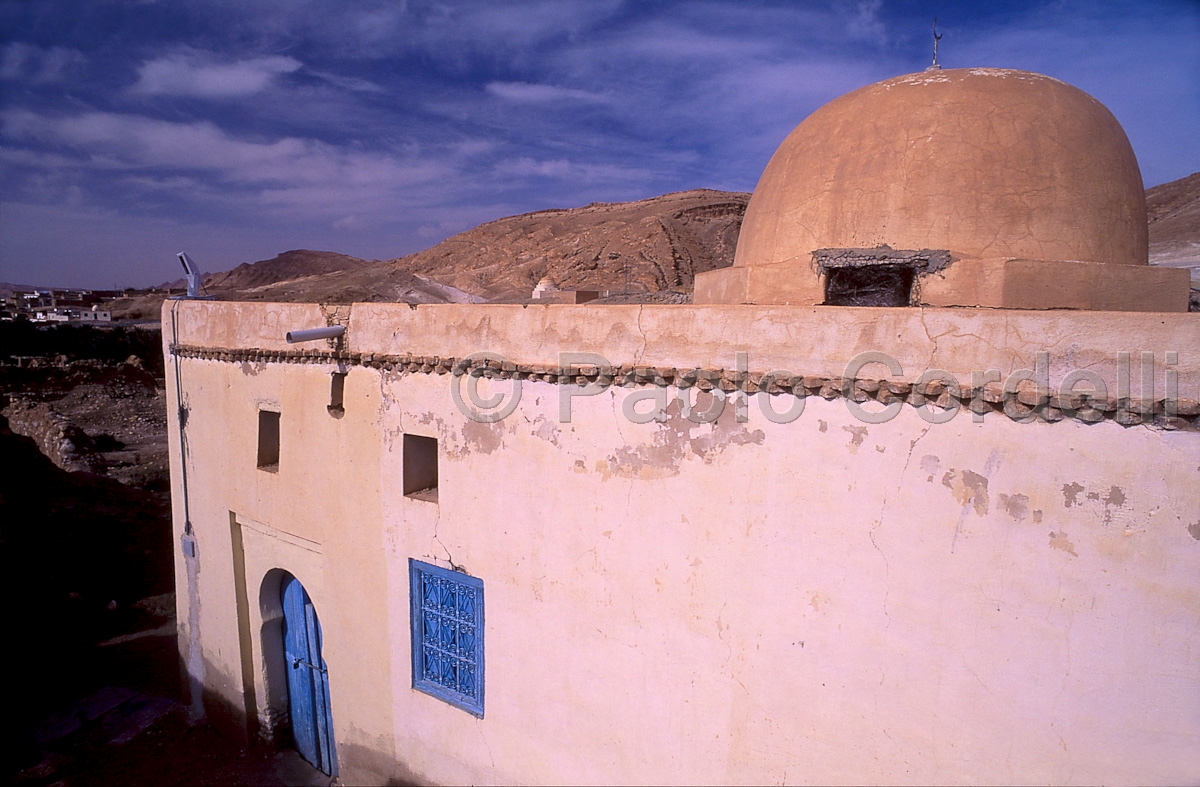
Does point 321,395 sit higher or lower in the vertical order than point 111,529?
higher

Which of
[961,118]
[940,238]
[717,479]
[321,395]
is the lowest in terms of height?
[717,479]

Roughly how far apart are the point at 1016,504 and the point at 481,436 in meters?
3.15

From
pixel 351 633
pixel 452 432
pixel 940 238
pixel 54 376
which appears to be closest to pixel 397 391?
pixel 452 432

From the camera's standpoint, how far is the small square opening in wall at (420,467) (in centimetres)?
497

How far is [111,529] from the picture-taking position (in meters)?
11.5

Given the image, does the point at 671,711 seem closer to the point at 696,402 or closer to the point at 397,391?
the point at 696,402

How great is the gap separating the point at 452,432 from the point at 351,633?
2.20 meters

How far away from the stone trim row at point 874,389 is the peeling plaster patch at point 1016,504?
1.21 ft

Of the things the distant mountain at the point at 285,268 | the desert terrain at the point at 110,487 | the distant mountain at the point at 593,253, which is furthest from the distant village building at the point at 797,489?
the distant mountain at the point at 285,268

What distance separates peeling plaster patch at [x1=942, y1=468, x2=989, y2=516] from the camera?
121 inches

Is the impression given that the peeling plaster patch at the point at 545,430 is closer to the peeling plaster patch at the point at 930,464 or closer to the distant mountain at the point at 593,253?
the peeling plaster patch at the point at 930,464

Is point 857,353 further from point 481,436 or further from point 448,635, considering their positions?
point 448,635

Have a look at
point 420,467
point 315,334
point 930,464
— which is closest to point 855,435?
point 930,464

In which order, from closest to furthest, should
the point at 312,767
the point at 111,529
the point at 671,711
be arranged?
1. the point at 671,711
2. the point at 312,767
3. the point at 111,529
